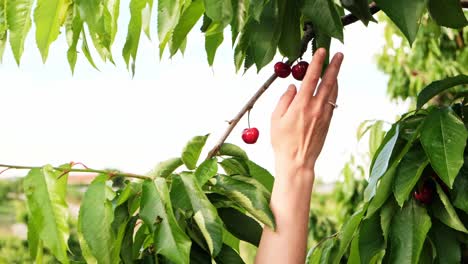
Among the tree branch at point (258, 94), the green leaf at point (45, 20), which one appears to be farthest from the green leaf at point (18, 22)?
the tree branch at point (258, 94)

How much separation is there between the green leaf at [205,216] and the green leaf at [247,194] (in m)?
0.07

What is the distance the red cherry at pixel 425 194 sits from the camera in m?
1.33

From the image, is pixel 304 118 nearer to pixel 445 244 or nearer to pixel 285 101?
pixel 285 101

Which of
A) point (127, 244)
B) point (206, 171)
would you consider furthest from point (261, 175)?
point (127, 244)

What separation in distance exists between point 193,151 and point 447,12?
0.41m

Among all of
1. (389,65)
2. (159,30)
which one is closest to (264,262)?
(159,30)

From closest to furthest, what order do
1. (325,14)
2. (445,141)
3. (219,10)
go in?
(219,10) < (325,14) < (445,141)

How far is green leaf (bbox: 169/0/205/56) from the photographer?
3.85 feet

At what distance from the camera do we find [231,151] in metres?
1.30

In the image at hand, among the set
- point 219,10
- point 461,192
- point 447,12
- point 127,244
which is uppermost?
point 447,12

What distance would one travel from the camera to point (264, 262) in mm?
1275

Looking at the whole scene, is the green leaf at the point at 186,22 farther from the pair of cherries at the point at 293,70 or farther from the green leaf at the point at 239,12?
the pair of cherries at the point at 293,70

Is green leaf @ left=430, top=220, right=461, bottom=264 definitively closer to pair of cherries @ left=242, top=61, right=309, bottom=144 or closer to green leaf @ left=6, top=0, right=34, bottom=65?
pair of cherries @ left=242, top=61, right=309, bottom=144

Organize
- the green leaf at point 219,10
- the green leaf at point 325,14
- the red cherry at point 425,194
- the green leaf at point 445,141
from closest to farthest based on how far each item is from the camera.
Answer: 1. the green leaf at point 219,10
2. the green leaf at point 325,14
3. the green leaf at point 445,141
4. the red cherry at point 425,194
